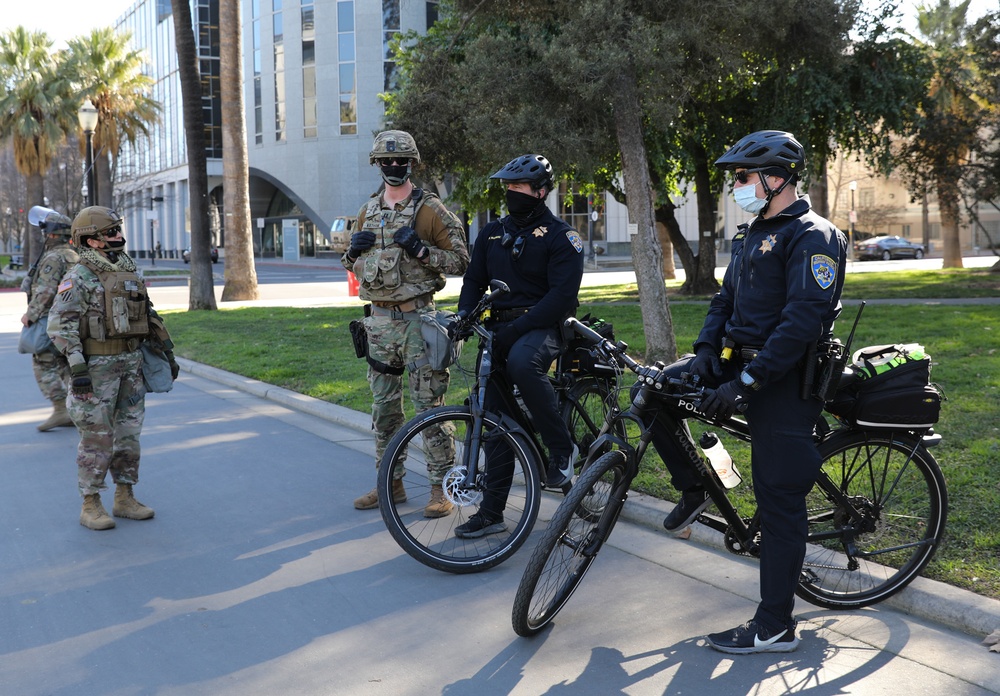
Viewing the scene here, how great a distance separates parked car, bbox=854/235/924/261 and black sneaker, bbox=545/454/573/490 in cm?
5220

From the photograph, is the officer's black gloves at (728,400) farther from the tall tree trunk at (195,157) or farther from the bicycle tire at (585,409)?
the tall tree trunk at (195,157)

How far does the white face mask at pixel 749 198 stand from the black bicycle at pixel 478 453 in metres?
1.36

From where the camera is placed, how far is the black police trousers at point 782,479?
3.79m

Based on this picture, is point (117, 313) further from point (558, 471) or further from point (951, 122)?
point (951, 122)

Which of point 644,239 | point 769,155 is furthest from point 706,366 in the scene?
point 644,239

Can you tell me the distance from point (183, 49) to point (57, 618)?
1949 centimetres

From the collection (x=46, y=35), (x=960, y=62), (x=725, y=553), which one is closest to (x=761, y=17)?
(x=725, y=553)

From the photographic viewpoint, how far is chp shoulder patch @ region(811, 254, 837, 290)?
3607 mm

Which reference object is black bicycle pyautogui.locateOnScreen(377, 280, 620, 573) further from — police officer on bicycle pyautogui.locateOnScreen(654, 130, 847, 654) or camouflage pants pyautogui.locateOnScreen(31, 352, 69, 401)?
camouflage pants pyautogui.locateOnScreen(31, 352, 69, 401)

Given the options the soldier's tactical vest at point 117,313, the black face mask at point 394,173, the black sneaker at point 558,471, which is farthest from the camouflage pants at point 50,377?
the black sneaker at point 558,471

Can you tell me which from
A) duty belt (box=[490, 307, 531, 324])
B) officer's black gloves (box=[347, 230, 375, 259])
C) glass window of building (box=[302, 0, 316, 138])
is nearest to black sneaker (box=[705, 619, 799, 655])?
duty belt (box=[490, 307, 531, 324])

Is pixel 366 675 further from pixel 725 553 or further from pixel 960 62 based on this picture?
pixel 960 62

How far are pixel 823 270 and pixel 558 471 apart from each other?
2111 millimetres

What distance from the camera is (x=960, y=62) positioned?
22422mm
